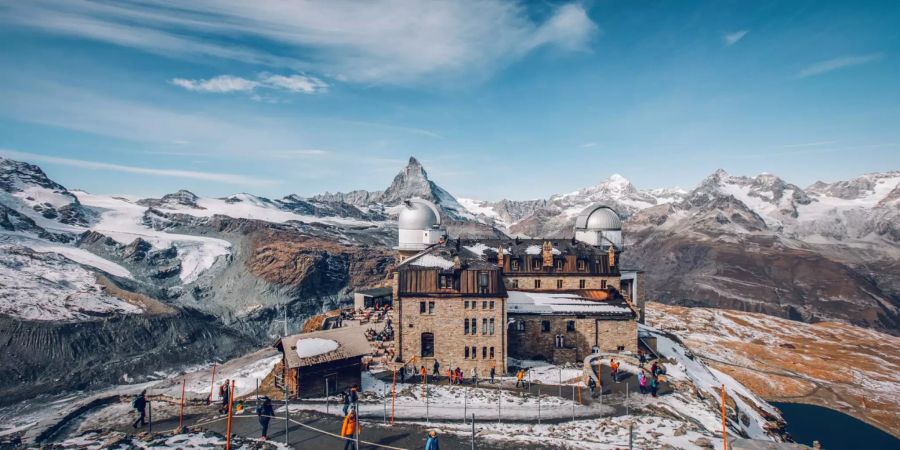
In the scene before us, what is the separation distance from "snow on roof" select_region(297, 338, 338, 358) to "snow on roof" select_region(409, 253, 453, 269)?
38.0ft

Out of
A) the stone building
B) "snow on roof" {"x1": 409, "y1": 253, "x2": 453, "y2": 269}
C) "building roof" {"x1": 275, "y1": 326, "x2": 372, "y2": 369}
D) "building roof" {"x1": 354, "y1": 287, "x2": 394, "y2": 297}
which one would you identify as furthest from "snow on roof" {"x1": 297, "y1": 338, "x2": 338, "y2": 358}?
"building roof" {"x1": 354, "y1": 287, "x2": 394, "y2": 297}

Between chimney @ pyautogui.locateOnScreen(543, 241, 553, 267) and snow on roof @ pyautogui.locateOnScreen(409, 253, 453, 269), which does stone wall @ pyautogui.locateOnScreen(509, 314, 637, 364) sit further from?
chimney @ pyautogui.locateOnScreen(543, 241, 553, 267)

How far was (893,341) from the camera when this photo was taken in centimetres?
13288

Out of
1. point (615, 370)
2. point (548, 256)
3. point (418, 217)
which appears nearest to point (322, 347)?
point (615, 370)

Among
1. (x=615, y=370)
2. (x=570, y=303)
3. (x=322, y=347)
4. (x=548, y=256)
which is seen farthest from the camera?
(x=548, y=256)

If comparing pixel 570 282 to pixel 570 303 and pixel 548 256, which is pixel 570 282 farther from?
pixel 570 303

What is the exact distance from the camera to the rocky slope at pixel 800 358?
262 ft

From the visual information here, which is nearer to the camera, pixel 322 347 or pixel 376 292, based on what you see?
pixel 322 347

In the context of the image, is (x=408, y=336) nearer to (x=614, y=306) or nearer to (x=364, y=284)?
(x=614, y=306)

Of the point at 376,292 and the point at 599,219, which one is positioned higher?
the point at 599,219

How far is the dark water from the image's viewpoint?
209 ft

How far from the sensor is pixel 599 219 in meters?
71.9

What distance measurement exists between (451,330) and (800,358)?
319ft

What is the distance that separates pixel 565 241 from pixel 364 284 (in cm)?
10536
